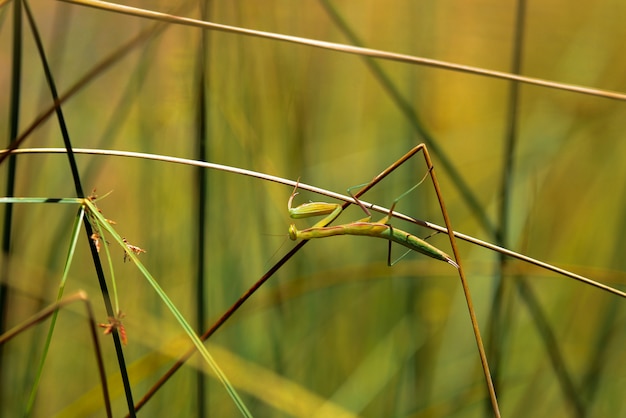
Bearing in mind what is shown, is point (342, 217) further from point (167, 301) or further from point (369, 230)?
point (167, 301)

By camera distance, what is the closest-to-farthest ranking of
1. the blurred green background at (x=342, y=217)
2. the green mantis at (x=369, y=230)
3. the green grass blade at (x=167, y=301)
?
the green grass blade at (x=167, y=301) → the green mantis at (x=369, y=230) → the blurred green background at (x=342, y=217)

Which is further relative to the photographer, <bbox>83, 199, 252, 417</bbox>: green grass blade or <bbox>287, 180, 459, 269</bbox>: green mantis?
<bbox>287, 180, 459, 269</bbox>: green mantis

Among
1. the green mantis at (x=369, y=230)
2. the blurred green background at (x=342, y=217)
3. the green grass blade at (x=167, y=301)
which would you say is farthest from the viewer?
the blurred green background at (x=342, y=217)

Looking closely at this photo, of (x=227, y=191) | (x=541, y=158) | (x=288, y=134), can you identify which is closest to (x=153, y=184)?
(x=227, y=191)

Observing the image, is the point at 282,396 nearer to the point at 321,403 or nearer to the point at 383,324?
the point at 321,403

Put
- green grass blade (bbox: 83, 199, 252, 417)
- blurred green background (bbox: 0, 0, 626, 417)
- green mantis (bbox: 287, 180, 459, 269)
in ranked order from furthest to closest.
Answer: blurred green background (bbox: 0, 0, 626, 417), green mantis (bbox: 287, 180, 459, 269), green grass blade (bbox: 83, 199, 252, 417)

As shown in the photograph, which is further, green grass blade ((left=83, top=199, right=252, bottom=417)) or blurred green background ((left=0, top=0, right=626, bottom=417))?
blurred green background ((left=0, top=0, right=626, bottom=417))

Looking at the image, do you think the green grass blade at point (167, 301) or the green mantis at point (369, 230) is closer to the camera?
the green grass blade at point (167, 301)

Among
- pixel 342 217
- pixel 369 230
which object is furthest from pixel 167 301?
pixel 342 217

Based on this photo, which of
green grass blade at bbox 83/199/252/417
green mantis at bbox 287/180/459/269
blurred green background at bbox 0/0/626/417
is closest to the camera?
green grass blade at bbox 83/199/252/417

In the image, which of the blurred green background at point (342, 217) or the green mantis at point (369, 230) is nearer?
the green mantis at point (369, 230)
